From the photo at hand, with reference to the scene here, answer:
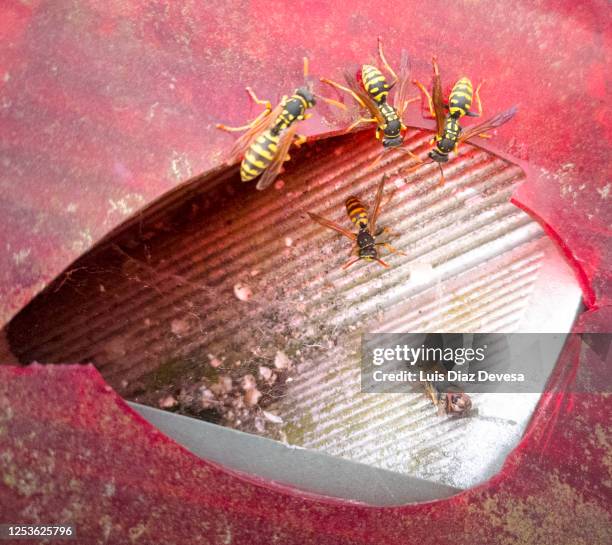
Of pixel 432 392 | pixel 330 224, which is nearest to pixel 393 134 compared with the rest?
pixel 330 224

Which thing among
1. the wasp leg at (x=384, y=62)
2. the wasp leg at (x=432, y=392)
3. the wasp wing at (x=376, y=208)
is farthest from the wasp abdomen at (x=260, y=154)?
the wasp leg at (x=432, y=392)

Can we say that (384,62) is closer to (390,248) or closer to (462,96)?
(462,96)

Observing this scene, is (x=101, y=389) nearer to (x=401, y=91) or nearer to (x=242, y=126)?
(x=242, y=126)

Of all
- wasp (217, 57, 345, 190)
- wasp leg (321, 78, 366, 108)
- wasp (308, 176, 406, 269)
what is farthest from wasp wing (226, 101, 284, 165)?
wasp (308, 176, 406, 269)

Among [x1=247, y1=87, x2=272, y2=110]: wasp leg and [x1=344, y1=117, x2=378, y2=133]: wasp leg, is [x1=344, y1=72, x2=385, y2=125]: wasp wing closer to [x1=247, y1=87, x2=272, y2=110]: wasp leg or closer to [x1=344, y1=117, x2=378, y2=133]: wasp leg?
[x1=344, y1=117, x2=378, y2=133]: wasp leg

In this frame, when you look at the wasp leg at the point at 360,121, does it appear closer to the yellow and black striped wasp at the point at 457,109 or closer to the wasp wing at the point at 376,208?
the yellow and black striped wasp at the point at 457,109
